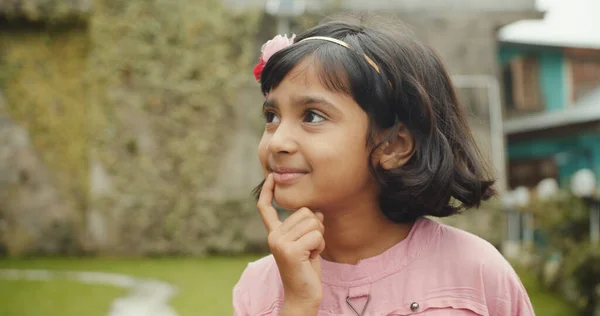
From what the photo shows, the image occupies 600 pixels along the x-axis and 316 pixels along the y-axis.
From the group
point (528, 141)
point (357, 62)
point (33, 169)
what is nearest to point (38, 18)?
point (33, 169)

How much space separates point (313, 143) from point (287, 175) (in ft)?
0.36

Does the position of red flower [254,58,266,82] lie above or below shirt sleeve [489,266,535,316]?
above

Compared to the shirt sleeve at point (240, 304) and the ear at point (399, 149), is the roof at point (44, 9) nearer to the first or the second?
the shirt sleeve at point (240, 304)

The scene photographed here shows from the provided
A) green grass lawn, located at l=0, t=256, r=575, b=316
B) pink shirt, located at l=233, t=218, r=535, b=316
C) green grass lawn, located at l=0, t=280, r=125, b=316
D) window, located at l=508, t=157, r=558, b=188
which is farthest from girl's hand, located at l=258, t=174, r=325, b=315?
window, located at l=508, t=157, r=558, b=188

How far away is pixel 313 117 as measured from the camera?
5.31ft

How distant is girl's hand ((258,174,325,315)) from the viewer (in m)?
1.56

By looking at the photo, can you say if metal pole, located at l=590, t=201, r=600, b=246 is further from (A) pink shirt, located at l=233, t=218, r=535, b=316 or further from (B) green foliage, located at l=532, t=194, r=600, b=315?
(A) pink shirt, located at l=233, t=218, r=535, b=316

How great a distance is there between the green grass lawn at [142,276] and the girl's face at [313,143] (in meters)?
4.04

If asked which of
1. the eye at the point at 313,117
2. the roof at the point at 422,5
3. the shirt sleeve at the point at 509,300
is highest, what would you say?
the roof at the point at 422,5

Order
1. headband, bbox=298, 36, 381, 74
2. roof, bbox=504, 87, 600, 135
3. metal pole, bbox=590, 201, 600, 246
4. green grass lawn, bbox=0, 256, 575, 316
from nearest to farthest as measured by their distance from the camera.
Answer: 1. headband, bbox=298, 36, 381, 74
2. metal pole, bbox=590, 201, 600, 246
3. green grass lawn, bbox=0, 256, 575, 316
4. roof, bbox=504, 87, 600, 135

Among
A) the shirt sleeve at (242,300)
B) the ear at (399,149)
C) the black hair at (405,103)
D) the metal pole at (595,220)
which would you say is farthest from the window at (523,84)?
the shirt sleeve at (242,300)

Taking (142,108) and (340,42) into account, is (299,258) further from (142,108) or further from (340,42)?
(142,108)

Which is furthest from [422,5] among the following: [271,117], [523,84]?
[271,117]

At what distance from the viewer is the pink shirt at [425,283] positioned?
5.34 feet
